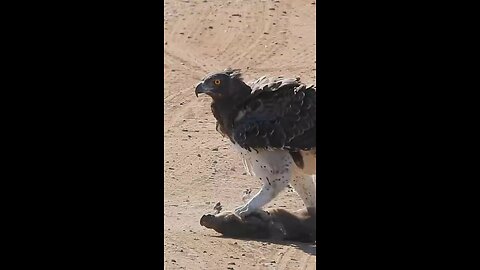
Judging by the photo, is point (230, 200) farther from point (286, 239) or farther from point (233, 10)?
point (233, 10)

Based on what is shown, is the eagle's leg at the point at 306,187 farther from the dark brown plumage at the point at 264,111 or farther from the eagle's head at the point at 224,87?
the eagle's head at the point at 224,87

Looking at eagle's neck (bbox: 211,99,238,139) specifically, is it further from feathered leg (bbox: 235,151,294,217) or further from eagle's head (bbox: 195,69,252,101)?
feathered leg (bbox: 235,151,294,217)

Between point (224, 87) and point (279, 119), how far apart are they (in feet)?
1.53

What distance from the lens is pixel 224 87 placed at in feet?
27.5

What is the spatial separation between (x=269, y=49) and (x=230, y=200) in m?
4.90

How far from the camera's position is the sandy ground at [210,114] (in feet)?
26.4

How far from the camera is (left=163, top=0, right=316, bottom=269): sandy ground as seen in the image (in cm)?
805

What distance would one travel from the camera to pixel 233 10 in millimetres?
15070

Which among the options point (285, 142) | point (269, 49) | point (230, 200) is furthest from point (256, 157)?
point (269, 49)

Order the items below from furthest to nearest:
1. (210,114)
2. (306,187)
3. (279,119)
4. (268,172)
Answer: (210,114) → (306,187) → (268,172) → (279,119)

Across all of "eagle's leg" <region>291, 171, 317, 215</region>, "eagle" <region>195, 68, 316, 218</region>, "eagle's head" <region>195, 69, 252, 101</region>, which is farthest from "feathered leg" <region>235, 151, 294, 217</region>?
"eagle's head" <region>195, 69, 252, 101</region>

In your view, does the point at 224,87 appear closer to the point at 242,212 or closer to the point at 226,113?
the point at 226,113

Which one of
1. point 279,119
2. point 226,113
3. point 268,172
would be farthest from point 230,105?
point 268,172

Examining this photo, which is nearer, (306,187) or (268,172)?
(268,172)
